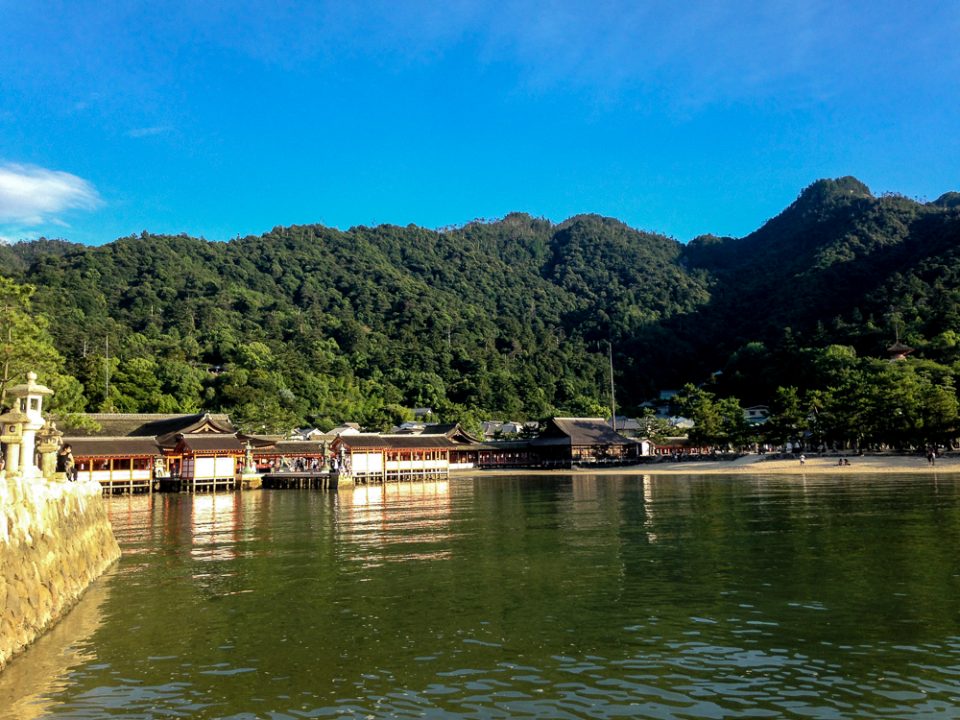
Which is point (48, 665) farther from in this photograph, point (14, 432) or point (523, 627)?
point (14, 432)

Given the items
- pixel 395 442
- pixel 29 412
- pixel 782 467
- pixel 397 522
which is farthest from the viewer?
pixel 395 442

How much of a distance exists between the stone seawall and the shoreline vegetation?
43.2 metres

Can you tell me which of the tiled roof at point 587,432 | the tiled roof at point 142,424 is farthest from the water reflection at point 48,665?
the tiled roof at point 587,432

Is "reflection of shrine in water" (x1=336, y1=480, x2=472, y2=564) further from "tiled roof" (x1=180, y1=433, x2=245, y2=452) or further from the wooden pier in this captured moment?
"tiled roof" (x1=180, y1=433, x2=245, y2=452)

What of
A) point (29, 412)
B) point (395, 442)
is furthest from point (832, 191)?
point (29, 412)

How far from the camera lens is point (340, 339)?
107812 millimetres

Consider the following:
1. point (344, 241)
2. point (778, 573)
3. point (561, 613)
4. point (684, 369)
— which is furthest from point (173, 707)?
point (344, 241)

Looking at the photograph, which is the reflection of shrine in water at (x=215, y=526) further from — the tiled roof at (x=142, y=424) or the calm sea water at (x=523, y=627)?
the tiled roof at (x=142, y=424)

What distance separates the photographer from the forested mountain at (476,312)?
81688 millimetres

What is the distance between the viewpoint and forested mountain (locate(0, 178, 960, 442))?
81688 millimetres

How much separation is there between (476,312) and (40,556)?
12005 centimetres

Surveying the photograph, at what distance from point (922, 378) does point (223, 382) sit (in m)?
64.6

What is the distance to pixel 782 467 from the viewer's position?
51.5 m

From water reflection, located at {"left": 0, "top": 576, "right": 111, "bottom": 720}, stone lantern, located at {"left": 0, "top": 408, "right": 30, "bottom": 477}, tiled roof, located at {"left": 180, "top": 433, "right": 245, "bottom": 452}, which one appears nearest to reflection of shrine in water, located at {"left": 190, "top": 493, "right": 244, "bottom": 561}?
stone lantern, located at {"left": 0, "top": 408, "right": 30, "bottom": 477}
